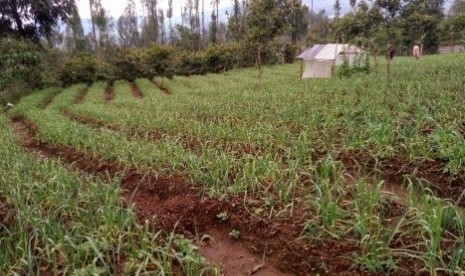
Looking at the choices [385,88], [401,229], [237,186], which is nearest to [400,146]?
[401,229]

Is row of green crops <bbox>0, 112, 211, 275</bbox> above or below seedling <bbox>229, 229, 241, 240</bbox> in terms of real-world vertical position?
above

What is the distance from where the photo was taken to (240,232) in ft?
12.7

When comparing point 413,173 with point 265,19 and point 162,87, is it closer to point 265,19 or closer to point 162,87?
point 265,19

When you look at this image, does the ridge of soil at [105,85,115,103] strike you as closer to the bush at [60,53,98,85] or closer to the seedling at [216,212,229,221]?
the bush at [60,53,98,85]

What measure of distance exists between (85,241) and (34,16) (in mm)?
28563

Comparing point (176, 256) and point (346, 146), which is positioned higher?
point (346, 146)

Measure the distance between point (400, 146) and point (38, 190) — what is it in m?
4.29

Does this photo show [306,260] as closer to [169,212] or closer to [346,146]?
[169,212]

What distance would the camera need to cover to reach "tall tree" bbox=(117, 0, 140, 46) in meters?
62.2

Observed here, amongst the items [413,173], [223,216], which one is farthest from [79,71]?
[413,173]

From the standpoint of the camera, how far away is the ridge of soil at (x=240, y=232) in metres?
3.27

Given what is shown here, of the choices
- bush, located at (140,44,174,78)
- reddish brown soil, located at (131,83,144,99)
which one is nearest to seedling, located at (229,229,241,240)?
reddish brown soil, located at (131,83,144,99)

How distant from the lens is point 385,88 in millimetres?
10977

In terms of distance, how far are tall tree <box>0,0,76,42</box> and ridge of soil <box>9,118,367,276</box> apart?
87.1 feet
